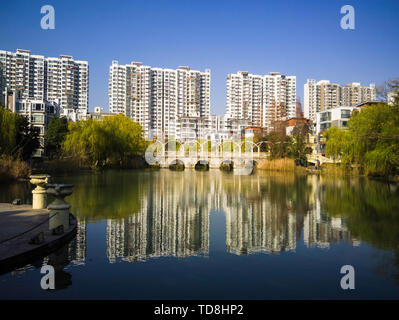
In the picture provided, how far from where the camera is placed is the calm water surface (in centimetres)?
589

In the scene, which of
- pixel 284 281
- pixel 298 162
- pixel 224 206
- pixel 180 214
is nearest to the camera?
pixel 284 281

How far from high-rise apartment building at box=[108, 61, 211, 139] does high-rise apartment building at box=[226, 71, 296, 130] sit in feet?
53.8

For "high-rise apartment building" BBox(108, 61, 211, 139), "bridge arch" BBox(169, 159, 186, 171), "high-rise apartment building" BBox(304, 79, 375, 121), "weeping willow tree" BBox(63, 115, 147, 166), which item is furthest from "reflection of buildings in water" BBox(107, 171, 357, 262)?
"high-rise apartment building" BBox(304, 79, 375, 121)

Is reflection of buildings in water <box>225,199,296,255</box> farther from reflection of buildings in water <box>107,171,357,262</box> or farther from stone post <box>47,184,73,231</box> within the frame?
stone post <box>47,184,73,231</box>

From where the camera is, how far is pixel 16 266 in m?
6.59

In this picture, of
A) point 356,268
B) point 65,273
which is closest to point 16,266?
point 65,273

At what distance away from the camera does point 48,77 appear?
108m

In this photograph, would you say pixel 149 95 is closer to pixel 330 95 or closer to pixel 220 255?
pixel 330 95

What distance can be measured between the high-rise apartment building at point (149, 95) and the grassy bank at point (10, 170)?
271 ft

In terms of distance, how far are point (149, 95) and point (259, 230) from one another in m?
105

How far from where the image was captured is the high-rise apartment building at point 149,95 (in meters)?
111

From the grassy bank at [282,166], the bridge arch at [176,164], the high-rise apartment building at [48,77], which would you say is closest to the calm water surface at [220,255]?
the grassy bank at [282,166]

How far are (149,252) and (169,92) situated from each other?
109 m
